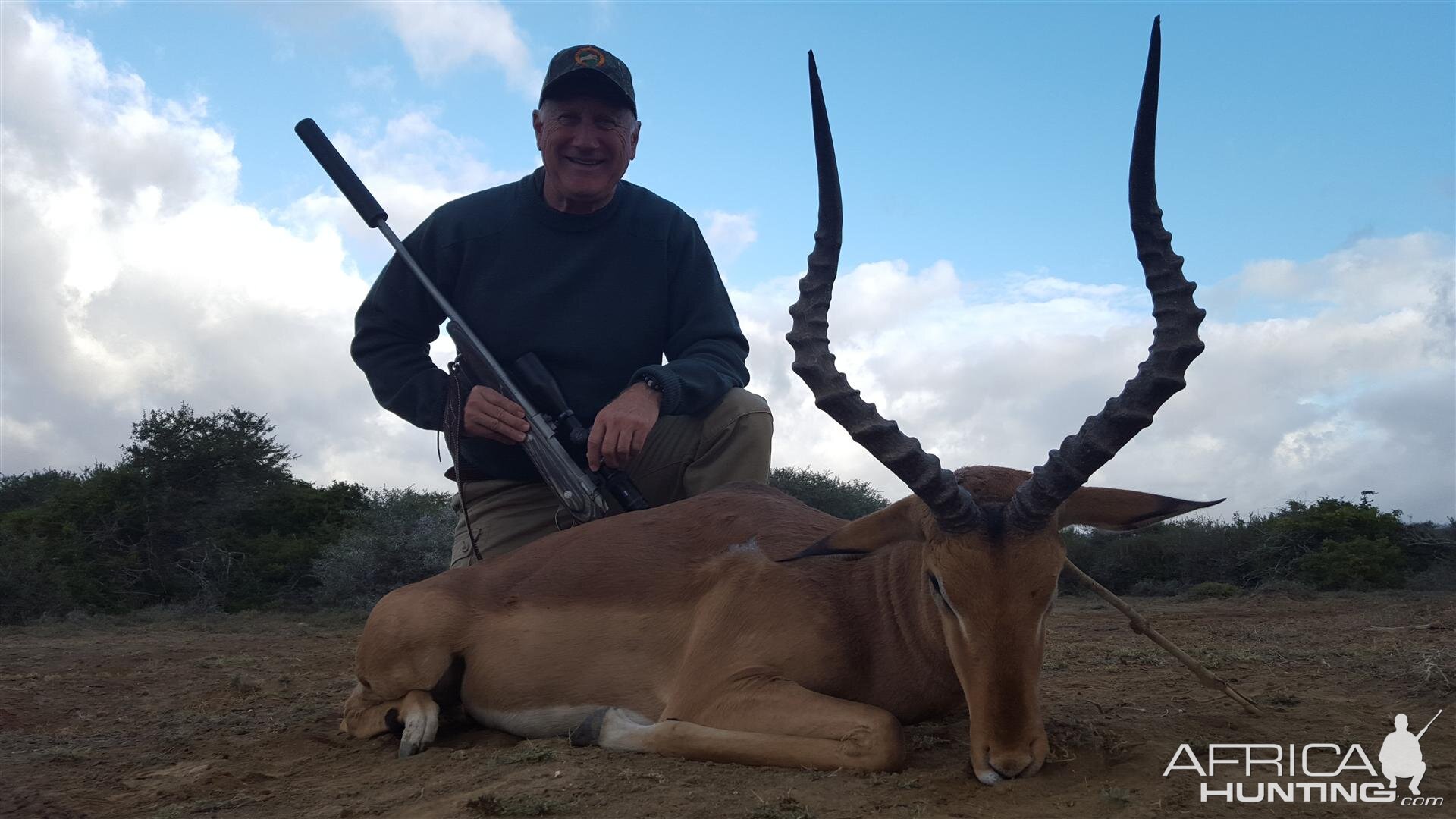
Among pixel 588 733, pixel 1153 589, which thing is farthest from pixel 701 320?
pixel 1153 589

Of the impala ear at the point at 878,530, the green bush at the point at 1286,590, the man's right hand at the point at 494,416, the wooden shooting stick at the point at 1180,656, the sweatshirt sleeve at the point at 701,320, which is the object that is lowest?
the wooden shooting stick at the point at 1180,656

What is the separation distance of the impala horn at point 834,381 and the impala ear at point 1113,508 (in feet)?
1.91

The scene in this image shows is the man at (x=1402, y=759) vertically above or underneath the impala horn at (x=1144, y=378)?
underneath

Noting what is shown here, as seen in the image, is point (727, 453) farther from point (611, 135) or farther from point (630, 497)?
point (611, 135)

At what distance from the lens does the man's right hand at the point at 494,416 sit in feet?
19.1

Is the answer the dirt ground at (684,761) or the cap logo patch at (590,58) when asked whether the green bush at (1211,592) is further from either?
the cap logo patch at (590,58)

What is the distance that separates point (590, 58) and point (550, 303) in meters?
1.45

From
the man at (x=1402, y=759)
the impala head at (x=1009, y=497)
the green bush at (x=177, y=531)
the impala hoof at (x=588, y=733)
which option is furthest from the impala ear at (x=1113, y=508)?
the green bush at (x=177, y=531)

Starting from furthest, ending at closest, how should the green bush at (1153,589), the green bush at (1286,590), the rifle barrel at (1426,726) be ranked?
1. the green bush at (1153,589)
2. the green bush at (1286,590)
3. the rifle barrel at (1426,726)

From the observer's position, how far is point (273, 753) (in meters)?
4.88

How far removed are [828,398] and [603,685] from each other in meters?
1.71

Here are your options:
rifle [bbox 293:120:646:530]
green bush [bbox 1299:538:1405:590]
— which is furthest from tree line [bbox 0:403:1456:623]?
rifle [bbox 293:120:646:530]

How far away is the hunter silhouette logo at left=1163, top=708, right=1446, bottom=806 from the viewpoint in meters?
3.10

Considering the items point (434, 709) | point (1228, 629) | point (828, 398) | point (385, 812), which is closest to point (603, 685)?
point (434, 709)
